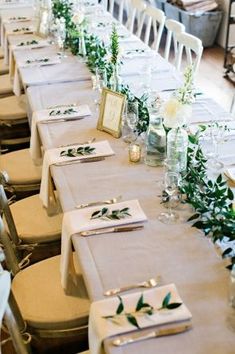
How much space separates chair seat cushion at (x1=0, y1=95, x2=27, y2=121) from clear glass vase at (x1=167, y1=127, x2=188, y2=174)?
1.69 meters

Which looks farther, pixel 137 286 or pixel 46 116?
pixel 46 116

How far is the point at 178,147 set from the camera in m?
1.75

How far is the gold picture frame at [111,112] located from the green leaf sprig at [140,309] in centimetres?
104

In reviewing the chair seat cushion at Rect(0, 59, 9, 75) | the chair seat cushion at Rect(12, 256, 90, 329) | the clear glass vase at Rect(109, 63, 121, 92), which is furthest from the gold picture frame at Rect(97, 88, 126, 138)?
the chair seat cushion at Rect(0, 59, 9, 75)

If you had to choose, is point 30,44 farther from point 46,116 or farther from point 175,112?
point 175,112

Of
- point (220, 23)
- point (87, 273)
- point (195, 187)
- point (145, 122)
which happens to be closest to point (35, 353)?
point (87, 273)

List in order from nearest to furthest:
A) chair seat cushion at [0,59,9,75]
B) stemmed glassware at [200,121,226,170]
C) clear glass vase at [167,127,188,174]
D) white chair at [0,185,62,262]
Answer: clear glass vase at [167,127,188,174]
stemmed glassware at [200,121,226,170]
white chair at [0,185,62,262]
chair seat cushion at [0,59,9,75]

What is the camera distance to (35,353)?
5.85ft

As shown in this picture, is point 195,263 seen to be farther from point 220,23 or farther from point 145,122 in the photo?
point 220,23

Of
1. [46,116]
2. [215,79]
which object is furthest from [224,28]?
[46,116]

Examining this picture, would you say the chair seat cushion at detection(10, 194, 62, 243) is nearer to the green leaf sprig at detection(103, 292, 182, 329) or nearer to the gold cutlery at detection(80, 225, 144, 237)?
the gold cutlery at detection(80, 225, 144, 237)

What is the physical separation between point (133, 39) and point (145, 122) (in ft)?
5.37

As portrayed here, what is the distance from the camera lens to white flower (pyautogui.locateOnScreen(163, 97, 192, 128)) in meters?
1.64

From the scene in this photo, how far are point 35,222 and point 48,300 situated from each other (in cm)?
49
